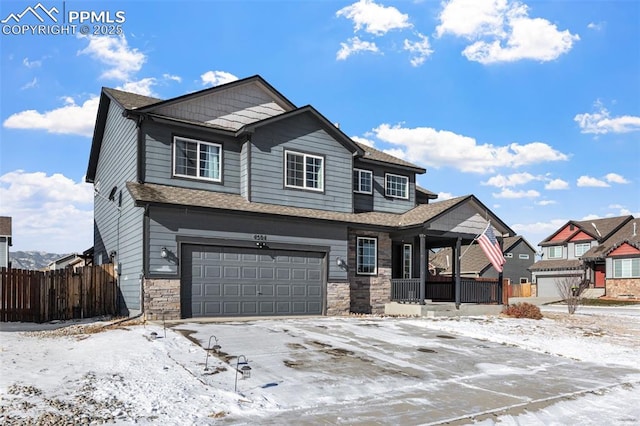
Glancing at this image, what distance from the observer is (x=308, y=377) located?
916cm

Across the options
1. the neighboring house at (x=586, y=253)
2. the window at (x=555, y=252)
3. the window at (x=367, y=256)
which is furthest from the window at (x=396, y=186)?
the window at (x=555, y=252)

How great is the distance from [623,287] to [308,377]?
41.5 meters

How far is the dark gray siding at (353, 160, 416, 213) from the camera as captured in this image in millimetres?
22172

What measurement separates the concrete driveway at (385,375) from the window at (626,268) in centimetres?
3464

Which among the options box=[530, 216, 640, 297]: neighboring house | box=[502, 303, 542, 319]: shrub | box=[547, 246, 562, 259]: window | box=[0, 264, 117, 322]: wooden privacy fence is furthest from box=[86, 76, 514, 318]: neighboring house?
box=[547, 246, 562, 259]: window

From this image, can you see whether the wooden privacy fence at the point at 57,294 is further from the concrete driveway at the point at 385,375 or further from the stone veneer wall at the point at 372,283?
the stone veneer wall at the point at 372,283

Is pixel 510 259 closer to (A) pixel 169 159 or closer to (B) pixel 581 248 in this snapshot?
(B) pixel 581 248

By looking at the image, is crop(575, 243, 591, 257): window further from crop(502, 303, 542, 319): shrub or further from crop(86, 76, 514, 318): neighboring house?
crop(502, 303, 542, 319): shrub

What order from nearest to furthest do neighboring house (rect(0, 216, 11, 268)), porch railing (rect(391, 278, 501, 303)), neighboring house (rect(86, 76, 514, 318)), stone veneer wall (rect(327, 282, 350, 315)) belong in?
neighboring house (rect(86, 76, 514, 318)) < stone veneer wall (rect(327, 282, 350, 315)) < porch railing (rect(391, 278, 501, 303)) < neighboring house (rect(0, 216, 11, 268))

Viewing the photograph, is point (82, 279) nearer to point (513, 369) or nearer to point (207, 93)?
point (207, 93)

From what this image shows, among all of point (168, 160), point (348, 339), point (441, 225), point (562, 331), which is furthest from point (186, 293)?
point (562, 331)

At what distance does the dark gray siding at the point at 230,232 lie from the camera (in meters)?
15.7

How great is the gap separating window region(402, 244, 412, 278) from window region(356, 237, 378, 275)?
7.65 ft

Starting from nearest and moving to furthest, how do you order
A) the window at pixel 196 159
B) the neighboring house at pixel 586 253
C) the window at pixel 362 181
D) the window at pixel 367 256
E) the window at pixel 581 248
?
the window at pixel 196 159 → the window at pixel 367 256 → the window at pixel 362 181 → the neighboring house at pixel 586 253 → the window at pixel 581 248
